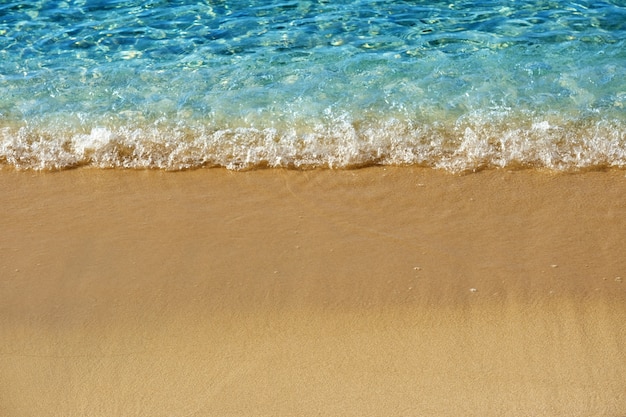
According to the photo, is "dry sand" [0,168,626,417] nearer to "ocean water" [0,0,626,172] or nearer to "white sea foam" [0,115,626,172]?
"white sea foam" [0,115,626,172]

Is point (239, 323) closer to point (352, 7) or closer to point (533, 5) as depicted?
point (352, 7)

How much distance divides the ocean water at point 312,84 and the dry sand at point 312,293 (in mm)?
290

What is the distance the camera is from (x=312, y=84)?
5.80 metres

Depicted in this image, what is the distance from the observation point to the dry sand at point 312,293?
10.5 feet

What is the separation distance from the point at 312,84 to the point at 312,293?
98.1 inches

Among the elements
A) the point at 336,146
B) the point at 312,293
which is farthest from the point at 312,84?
the point at 312,293

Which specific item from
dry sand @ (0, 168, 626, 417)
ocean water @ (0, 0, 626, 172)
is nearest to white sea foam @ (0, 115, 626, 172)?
ocean water @ (0, 0, 626, 172)

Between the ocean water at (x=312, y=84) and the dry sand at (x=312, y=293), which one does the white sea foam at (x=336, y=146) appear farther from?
the dry sand at (x=312, y=293)

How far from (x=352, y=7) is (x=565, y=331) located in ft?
14.9

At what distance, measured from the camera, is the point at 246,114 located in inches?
213

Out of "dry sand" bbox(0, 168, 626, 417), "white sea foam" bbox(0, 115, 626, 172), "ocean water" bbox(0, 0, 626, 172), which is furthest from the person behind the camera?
"ocean water" bbox(0, 0, 626, 172)

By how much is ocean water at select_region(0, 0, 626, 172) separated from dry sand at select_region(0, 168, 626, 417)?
0.29 metres

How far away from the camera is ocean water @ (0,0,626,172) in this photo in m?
4.98

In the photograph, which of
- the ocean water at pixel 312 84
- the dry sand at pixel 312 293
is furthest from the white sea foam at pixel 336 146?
the dry sand at pixel 312 293
